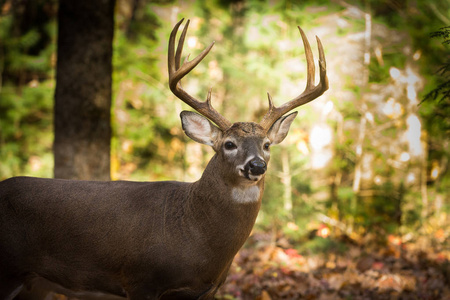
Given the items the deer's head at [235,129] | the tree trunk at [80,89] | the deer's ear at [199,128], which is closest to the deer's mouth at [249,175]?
the deer's head at [235,129]

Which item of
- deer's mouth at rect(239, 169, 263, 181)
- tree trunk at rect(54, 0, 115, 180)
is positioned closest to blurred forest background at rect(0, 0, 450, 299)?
deer's mouth at rect(239, 169, 263, 181)

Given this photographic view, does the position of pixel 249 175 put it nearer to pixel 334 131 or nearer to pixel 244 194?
pixel 244 194

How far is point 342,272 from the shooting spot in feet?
19.9

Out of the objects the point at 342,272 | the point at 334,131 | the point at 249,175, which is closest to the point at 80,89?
the point at 249,175

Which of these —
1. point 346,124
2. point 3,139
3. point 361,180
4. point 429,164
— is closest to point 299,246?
point 361,180

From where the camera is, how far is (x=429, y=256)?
675 centimetres

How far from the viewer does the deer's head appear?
3801 millimetres

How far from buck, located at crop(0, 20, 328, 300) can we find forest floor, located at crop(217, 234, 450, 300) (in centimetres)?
148

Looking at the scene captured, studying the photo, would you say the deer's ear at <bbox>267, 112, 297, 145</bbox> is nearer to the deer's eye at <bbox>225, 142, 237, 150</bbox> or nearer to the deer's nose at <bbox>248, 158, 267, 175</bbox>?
the deer's eye at <bbox>225, 142, 237, 150</bbox>

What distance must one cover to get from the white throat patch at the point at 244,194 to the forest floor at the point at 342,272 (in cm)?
157

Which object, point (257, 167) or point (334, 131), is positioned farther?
point (334, 131)

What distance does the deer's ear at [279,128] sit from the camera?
173 inches

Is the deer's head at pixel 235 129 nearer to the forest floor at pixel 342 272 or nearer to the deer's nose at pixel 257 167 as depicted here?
the deer's nose at pixel 257 167

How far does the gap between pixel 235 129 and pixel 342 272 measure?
124 inches
